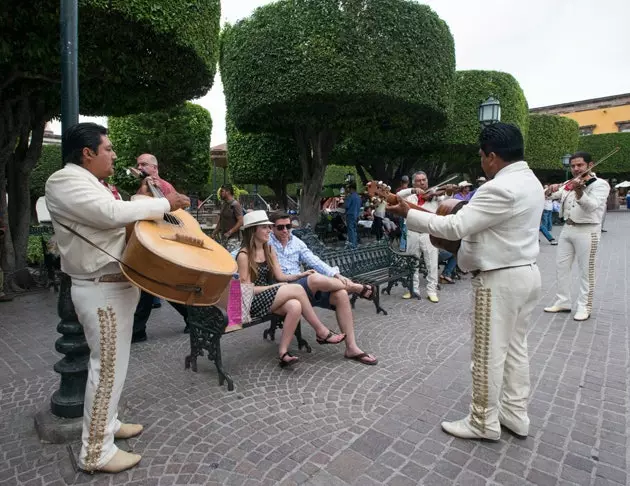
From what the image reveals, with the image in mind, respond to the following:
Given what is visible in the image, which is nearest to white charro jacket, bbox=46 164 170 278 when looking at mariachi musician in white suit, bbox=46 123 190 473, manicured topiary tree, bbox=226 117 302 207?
mariachi musician in white suit, bbox=46 123 190 473

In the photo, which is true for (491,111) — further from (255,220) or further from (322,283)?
(255,220)

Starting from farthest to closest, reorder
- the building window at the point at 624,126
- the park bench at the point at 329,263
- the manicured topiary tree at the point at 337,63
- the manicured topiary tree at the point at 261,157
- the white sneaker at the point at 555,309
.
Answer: the building window at the point at 624,126
the manicured topiary tree at the point at 261,157
the manicured topiary tree at the point at 337,63
the white sneaker at the point at 555,309
the park bench at the point at 329,263

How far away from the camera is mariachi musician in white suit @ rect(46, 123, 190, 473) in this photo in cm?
207

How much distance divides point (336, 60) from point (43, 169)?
711 inches

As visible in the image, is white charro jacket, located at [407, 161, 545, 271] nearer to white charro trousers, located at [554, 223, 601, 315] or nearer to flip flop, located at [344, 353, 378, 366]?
flip flop, located at [344, 353, 378, 366]

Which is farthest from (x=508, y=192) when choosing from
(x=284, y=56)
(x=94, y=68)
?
(x=284, y=56)

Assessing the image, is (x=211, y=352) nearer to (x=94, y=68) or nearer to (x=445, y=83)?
(x=94, y=68)

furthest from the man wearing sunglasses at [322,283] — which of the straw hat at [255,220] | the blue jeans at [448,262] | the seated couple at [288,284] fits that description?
the blue jeans at [448,262]

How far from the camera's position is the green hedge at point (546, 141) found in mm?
25656

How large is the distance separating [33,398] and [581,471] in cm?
395

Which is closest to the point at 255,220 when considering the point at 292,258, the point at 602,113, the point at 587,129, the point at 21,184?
the point at 292,258

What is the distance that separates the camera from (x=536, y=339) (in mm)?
4637

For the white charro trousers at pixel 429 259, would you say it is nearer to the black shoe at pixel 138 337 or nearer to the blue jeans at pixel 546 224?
the black shoe at pixel 138 337

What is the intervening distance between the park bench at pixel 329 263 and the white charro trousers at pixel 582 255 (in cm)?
207
